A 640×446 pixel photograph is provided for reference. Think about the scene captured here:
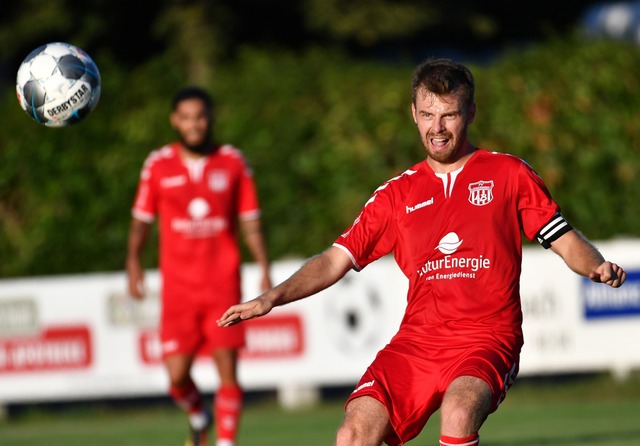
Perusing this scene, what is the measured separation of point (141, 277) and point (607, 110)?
7.23m

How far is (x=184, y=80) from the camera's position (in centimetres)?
1784

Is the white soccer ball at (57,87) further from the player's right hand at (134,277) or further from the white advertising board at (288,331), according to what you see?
the white advertising board at (288,331)

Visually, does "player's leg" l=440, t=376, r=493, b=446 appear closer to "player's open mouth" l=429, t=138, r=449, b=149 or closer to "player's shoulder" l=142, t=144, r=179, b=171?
"player's open mouth" l=429, t=138, r=449, b=149

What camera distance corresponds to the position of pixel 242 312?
537cm

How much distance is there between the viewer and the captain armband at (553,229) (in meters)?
5.63

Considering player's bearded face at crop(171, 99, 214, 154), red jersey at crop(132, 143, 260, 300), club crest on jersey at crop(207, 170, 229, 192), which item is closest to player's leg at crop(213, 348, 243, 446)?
red jersey at crop(132, 143, 260, 300)

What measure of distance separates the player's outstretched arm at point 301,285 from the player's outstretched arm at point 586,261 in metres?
0.96

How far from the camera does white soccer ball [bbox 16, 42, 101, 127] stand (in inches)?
280

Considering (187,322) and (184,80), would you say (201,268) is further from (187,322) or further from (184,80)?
(184,80)

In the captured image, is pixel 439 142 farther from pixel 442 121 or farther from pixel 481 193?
pixel 481 193

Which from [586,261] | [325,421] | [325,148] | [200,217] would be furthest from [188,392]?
[325,148]

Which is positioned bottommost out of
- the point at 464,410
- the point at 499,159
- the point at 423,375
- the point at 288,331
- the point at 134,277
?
the point at 288,331

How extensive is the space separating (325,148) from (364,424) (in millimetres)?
9965

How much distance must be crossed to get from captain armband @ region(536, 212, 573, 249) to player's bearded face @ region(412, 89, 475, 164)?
52 centimetres
